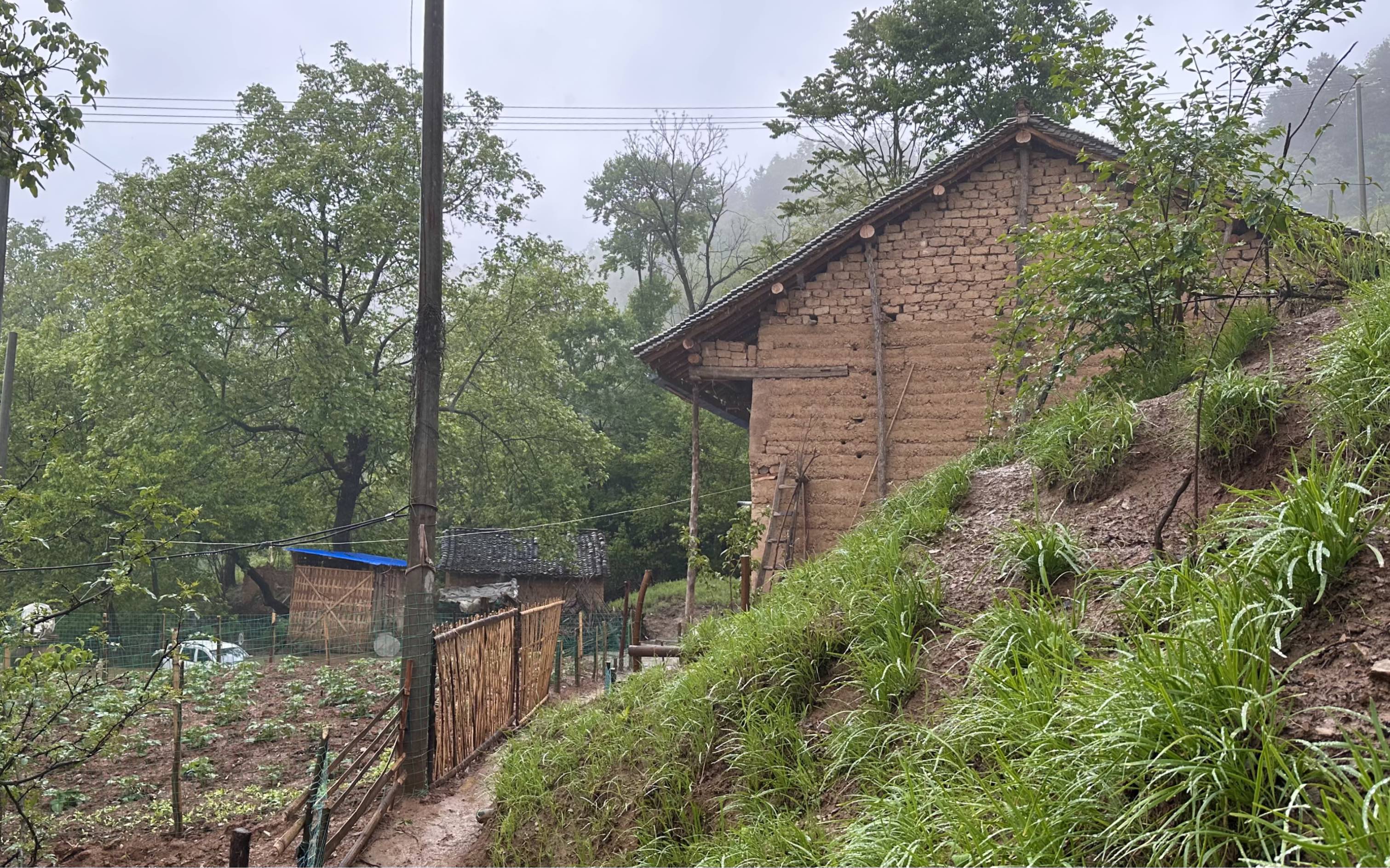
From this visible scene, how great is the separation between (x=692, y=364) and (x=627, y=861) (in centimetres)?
798

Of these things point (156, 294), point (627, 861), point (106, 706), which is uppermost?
point (156, 294)

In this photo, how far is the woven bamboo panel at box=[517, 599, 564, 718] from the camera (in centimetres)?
1162

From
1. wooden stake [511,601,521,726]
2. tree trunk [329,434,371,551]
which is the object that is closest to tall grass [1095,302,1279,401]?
wooden stake [511,601,521,726]

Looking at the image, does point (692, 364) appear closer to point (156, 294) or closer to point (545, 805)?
point (545, 805)

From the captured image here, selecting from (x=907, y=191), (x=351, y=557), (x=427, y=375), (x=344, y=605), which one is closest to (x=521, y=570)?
(x=351, y=557)

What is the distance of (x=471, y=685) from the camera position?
9.50 metres

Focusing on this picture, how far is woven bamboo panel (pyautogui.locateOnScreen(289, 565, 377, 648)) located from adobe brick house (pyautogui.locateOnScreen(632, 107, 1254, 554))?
15225mm

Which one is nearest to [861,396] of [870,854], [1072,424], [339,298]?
[1072,424]

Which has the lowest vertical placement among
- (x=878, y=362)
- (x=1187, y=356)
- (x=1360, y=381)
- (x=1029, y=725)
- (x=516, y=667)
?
(x=516, y=667)

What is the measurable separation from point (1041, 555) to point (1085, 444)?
4.12ft

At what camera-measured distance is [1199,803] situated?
7.82 ft

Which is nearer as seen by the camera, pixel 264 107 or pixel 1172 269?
pixel 1172 269

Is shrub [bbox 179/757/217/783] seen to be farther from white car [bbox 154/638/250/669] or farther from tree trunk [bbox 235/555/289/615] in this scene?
tree trunk [bbox 235/555/289/615]

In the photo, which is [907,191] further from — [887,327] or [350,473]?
[350,473]
